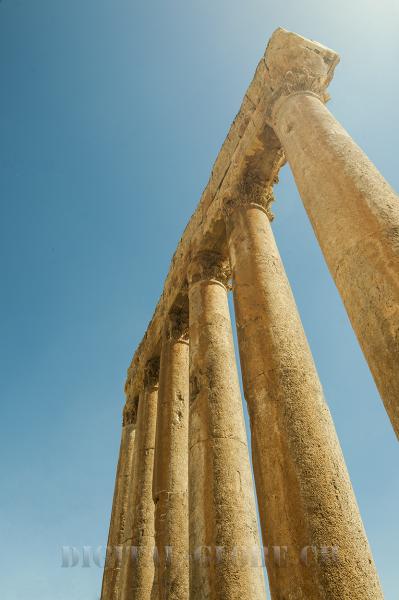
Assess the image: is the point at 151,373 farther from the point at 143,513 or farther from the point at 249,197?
the point at 249,197

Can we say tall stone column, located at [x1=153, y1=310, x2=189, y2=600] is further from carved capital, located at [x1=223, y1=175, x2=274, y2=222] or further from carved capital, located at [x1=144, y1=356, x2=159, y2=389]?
carved capital, located at [x1=223, y1=175, x2=274, y2=222]

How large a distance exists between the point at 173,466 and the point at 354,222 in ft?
24.2

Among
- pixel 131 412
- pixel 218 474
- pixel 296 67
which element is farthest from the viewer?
pixel 131 412

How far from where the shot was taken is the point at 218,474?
21.7ft

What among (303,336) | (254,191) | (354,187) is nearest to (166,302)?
(254,191)

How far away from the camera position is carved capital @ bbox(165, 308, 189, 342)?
1214 cm

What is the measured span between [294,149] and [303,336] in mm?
3025

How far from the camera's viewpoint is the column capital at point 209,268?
10.6m

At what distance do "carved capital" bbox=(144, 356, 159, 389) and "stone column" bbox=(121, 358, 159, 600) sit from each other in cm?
14

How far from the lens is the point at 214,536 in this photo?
5984 mm

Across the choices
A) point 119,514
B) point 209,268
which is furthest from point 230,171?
point 119,514

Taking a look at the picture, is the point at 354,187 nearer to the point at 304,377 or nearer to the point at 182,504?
the point at 304,377

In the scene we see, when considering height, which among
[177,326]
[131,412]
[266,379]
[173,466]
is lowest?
[266,379]

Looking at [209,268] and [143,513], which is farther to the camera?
[209,268]
